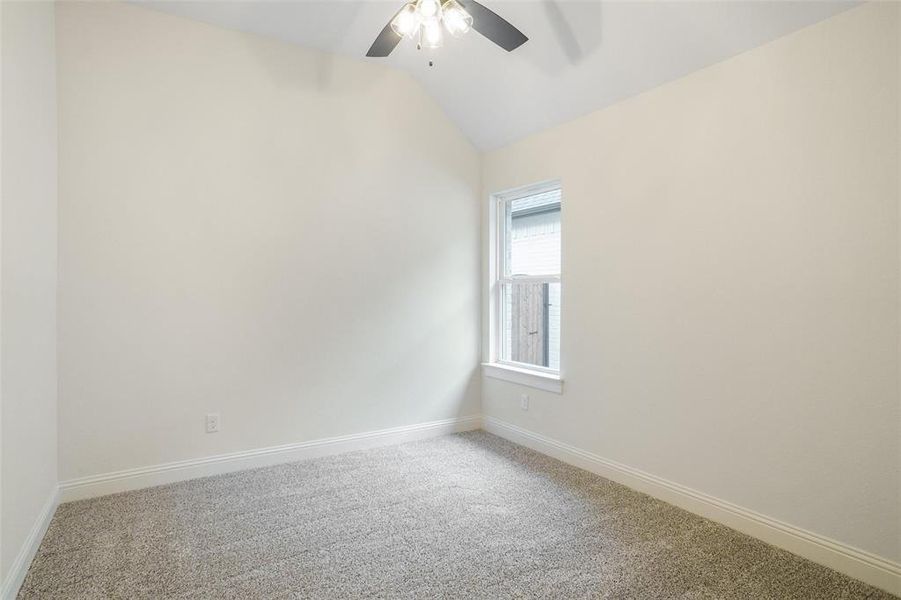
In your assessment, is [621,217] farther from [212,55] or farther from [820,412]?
[212,55]

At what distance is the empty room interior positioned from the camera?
1956 millimetres

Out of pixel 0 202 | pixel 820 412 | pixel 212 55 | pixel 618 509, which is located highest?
pixel 212 55

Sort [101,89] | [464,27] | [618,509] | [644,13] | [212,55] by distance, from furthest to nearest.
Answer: [212,55], [101,89], [618,509], [644,13], [464,27]

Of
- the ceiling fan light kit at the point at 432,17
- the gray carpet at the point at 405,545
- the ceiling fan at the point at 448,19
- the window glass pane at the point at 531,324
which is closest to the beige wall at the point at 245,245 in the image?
the window glass pane at the point at 531,324

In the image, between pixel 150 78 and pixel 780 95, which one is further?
pixel 150 78

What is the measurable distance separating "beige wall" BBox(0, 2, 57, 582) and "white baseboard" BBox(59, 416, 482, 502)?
219 mm

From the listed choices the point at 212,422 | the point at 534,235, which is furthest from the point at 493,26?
the point at 212,422

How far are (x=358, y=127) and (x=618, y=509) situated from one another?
2.89 m

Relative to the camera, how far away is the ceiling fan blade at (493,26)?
1.96 m

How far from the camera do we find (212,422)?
307 cm

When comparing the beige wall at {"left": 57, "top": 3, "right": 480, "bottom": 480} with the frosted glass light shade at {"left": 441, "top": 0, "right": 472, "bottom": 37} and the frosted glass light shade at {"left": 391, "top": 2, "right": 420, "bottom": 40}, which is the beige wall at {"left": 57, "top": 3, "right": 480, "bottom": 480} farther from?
the frosted glass light shade at {"left": 441, "top": 0, "right": 472, "bottom": 37}

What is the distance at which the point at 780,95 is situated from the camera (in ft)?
7.16

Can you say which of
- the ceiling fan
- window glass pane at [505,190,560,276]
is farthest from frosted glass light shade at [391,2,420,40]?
window glass pane at [505,190,560,276]

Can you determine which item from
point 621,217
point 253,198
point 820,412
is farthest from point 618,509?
point 253,198
